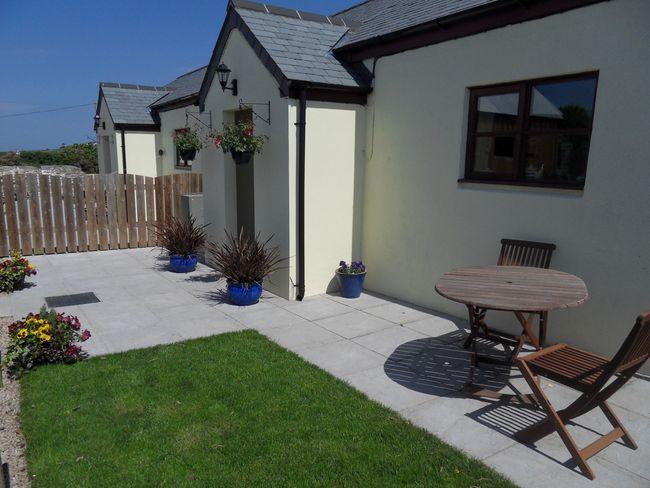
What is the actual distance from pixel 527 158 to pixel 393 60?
2549 mm

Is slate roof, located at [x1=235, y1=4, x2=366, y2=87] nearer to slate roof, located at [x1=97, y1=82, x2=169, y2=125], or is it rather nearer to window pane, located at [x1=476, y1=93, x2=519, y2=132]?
window pane, located at [x1=476, y1=93, x2=519, y2=132]

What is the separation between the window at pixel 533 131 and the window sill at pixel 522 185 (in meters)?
0.02

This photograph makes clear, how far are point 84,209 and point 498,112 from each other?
28.8 ft

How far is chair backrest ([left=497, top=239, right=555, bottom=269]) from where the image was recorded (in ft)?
16.6

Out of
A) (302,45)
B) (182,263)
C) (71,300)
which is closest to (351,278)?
(182,263)

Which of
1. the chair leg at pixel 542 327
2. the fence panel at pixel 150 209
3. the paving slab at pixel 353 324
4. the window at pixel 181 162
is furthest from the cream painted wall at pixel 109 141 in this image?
the chair leg at pixel 542 327

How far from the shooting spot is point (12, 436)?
3.45 m

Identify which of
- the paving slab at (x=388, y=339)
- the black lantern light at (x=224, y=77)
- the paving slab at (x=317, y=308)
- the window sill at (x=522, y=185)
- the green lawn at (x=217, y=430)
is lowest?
the green lawn at (x=217, y=430)

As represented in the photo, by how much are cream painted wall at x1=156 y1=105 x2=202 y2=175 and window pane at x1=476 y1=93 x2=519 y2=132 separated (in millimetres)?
8643

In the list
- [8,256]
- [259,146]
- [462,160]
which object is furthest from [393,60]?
[8,256]

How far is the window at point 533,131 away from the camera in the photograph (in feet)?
16.0

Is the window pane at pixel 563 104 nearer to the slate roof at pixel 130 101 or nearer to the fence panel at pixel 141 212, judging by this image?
the fence panel at pixel 141 212

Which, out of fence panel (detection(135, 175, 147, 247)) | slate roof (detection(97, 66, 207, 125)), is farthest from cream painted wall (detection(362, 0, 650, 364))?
slate roof (detection(97, 66, 207, 125))

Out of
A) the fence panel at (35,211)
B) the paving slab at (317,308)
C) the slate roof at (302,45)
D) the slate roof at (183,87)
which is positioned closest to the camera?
the paving slab at (317,308)
